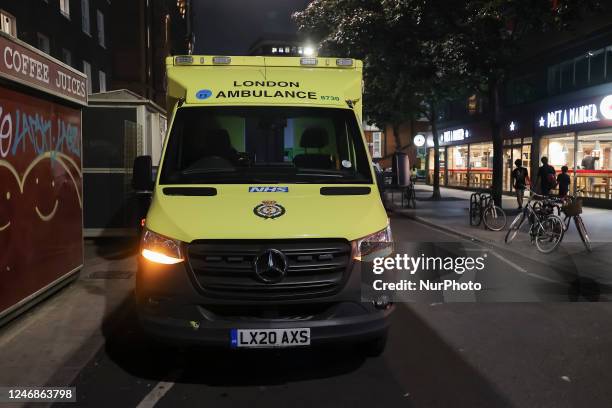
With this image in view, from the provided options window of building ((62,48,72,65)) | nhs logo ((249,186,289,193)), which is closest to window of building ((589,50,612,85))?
nhs logo ((249,186,289,193))

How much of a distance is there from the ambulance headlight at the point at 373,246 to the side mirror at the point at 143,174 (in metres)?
2.09

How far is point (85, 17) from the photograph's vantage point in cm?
2791

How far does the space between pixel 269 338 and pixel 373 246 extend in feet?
3.43

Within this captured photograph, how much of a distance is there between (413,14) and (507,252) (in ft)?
28.8

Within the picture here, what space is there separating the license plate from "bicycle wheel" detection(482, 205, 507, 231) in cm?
1106

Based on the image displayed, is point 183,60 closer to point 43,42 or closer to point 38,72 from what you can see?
point 38,72

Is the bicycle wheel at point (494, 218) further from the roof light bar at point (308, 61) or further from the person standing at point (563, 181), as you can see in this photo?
the roof light bar at point (308, 61)

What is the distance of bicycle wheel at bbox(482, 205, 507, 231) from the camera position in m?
14.3

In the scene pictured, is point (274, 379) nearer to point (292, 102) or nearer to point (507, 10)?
point (292, 102)

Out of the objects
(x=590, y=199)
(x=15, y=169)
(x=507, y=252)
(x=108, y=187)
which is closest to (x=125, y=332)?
(x=15, y=169)

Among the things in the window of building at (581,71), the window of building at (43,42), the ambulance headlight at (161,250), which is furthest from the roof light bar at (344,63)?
the window of building at (43,42)

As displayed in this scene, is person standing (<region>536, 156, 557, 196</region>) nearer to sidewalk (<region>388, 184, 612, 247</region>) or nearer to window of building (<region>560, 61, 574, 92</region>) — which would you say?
sidewalk (<region>388, 184, 612, 247</region>)

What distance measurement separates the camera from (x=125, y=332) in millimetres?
5848

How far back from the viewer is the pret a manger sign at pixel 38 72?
5.40 meters
